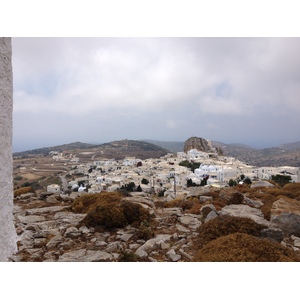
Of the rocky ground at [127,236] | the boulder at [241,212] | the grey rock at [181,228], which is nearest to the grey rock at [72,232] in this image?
the rocky ground at [127,236]

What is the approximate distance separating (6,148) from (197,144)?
99.8m

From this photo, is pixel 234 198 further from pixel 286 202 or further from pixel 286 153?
pixel 286 153

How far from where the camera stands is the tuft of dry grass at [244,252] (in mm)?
3318

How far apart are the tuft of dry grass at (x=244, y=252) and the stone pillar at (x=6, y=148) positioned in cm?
316

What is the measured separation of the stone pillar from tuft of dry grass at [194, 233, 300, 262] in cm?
316

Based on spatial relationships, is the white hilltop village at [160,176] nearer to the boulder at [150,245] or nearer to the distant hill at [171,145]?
the boulder at [150,245]

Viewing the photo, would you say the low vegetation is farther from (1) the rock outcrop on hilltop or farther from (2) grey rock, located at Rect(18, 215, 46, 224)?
(1) the rock outcrop on hilltop

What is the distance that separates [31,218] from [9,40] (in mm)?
4665

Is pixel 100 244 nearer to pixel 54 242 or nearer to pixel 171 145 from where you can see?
pixel 54 242

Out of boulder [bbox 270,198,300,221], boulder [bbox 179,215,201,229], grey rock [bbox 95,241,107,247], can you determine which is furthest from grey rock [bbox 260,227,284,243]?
grey rock [bbox 95,241,107,247]

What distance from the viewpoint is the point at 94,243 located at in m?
4.48

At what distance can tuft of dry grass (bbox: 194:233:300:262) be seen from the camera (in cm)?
332

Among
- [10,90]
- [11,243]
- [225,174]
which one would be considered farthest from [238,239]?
[225,174]

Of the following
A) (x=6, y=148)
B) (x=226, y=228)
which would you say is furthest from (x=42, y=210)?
(x=226, y=228)
